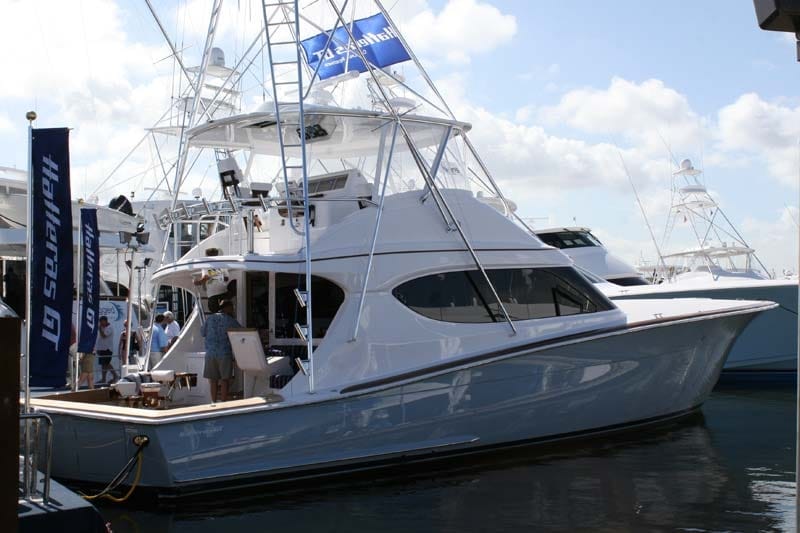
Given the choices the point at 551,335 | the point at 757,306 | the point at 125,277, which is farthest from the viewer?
the point at 125,277

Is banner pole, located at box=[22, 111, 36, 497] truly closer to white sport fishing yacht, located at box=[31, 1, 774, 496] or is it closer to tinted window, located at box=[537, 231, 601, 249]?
white sport fishing yacht, located at box=[31, 1, 774, 496]

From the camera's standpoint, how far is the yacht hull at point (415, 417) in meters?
8.16

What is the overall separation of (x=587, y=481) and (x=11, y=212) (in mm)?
17844

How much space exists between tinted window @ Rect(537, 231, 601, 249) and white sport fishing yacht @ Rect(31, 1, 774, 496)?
10.9m

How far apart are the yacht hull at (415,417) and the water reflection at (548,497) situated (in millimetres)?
253

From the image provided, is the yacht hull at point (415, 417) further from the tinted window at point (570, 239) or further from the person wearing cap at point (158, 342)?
the tinted window at point (570, 239)

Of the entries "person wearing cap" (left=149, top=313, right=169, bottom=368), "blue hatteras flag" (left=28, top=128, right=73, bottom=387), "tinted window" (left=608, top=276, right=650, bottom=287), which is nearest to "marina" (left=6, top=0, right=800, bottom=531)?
"blue hatteras flag" (left=28, top=128, right=73, bottom=387)

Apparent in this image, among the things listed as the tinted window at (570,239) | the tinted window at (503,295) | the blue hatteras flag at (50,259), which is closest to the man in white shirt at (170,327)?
the tinted window at (503,295)

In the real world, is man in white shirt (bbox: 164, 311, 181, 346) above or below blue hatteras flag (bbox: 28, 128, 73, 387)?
below

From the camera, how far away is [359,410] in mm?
8773

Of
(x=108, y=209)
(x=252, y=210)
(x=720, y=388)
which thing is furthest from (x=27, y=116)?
(x=108, y=209)

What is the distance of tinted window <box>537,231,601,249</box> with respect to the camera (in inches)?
881

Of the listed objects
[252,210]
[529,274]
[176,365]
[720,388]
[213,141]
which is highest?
[213,141]

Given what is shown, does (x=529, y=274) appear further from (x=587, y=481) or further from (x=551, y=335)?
(x=587, y=481)
